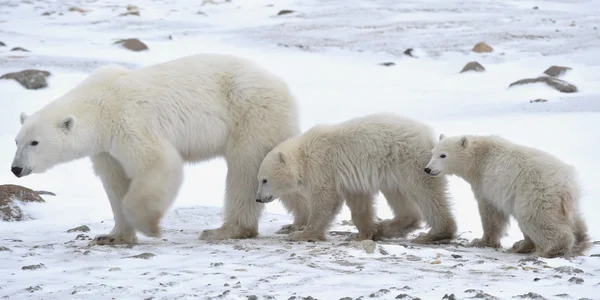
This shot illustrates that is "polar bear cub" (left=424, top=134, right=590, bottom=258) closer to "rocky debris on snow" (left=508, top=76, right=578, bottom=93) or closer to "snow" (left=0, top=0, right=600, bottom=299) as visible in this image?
"snow" (left=0, top=0, right=600, bottom=299)

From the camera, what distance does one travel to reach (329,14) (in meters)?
29.6

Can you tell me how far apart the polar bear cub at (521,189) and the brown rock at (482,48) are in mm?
14669

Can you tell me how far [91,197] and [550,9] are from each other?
24.4 meters

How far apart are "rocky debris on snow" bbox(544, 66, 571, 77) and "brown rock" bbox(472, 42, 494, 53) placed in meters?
3.25

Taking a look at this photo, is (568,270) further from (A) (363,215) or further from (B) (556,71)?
(B) (556,71)

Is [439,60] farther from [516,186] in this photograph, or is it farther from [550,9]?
[516,186]

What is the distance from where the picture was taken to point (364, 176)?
24.1 feet

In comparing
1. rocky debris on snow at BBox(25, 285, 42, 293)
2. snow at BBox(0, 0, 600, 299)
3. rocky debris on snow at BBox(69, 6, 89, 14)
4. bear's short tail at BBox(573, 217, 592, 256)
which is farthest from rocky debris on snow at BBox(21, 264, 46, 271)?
rocky debris on snow at BBox(69, 6, 89, 14)

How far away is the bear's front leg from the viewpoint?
6.96 m

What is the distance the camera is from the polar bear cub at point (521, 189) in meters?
6.13

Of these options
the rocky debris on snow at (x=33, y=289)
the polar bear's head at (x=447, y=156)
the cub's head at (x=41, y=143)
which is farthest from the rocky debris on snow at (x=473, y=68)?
the rocky debris on snow at (x=33, y=289)

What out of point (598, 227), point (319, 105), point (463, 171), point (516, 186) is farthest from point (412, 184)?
point (319, 105)

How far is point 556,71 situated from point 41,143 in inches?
559

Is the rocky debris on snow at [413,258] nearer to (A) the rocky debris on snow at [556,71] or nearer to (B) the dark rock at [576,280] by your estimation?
(B) the dark rock at [576,280]
